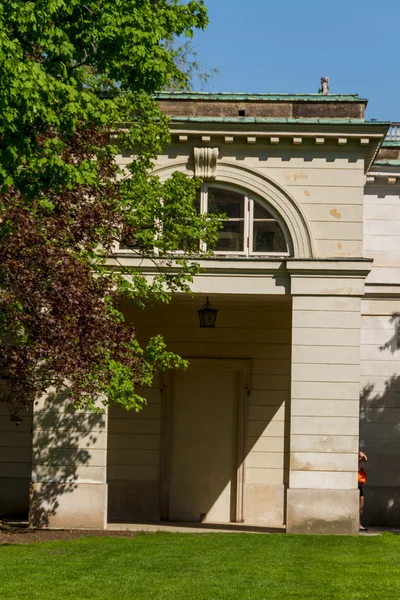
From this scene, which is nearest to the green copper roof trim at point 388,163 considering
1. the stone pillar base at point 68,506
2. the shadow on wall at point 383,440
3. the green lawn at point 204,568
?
the shadow on wall at point 383,440

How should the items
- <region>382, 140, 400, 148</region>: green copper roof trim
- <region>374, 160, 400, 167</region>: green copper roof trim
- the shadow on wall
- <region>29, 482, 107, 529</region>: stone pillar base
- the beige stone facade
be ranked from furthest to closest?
1. <region>382, 140, 400, 148</region>: green copper roof trim
2. <region>374, 160, 400, 167</region>: green copper roof trim
3. the shadow on wall
4. <region>29, 482, 107, 529</region>: stone pillar base
5. the beige stone facade

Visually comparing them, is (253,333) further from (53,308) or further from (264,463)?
(53,308)

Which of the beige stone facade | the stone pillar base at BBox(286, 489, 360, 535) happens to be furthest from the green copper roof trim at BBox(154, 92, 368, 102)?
the stone pillar base at BBox(286, 489, 360, 535)

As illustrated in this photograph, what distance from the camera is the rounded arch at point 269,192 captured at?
66.0 feet

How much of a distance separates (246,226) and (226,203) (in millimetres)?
533

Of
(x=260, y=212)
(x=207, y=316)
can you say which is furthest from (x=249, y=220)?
(x=207, y=316)

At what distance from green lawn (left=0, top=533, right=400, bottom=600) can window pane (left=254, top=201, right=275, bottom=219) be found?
5.29 m

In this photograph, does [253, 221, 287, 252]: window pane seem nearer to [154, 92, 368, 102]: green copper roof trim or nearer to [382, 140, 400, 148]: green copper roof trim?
[154, 92, 368, 102]: green copper roof trim

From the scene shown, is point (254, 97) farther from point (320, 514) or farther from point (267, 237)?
point (320, 514)

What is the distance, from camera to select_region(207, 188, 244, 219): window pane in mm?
20406

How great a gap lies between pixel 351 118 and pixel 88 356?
6.66 metres

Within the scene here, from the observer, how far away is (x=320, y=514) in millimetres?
19453

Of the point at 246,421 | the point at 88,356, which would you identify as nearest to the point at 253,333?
the point at 246,421

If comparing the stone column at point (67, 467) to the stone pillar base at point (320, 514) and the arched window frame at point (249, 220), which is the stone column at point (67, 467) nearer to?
the stone pillar base at point (320, 514)
